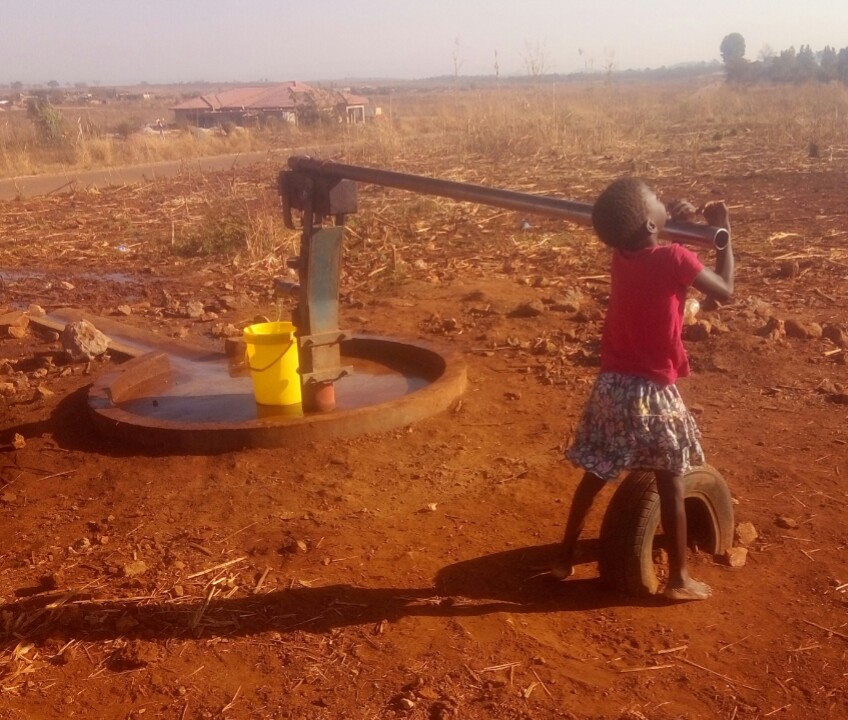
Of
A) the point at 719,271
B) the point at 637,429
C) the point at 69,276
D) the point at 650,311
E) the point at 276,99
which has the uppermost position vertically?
the point at 719,271

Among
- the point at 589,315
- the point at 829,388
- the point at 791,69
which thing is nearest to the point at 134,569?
the point at 829,388

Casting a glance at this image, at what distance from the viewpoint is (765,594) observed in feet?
10.9

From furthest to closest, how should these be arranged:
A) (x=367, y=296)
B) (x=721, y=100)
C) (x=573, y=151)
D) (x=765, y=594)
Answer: (x=721, y=100)
(x=573, y=151)
(x=367, y=296)
(x=765, y=594)

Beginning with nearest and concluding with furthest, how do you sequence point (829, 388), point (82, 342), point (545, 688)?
point (545, 688)
point (829, 388)
point (82, 342)

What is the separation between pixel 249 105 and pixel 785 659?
133ft

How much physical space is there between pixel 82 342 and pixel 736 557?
174 inches

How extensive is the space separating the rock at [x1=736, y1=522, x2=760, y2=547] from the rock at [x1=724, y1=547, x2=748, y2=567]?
0.11m

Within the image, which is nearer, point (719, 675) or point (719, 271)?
point (719, 675)

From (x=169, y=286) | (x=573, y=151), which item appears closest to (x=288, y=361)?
(x=169, y=286)

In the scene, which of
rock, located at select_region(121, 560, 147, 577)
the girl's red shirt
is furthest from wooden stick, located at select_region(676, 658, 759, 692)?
rock, located at select_region(121, 560, 147, 577)

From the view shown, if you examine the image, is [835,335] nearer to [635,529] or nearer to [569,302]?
[569,302]

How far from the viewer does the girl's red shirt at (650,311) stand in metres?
3.01

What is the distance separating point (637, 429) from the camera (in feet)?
10.3

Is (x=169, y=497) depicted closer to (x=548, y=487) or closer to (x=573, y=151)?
(x=548, y=487)
